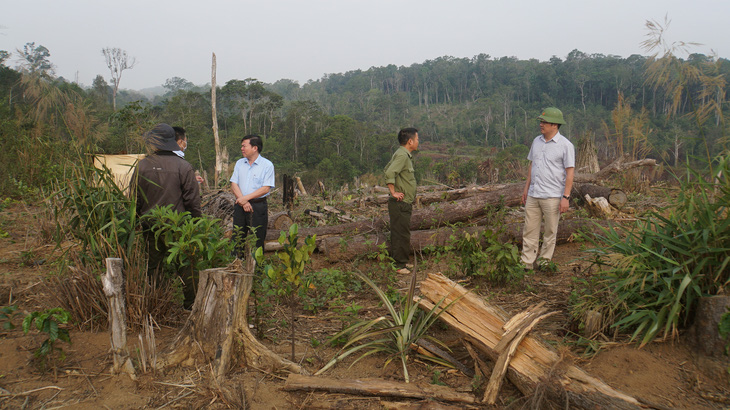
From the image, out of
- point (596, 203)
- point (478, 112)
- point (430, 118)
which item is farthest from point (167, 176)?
point (430, 118)

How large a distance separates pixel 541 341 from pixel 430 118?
69.9 meters

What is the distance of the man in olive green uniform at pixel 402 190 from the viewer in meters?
5.20

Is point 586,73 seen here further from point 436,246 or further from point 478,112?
point 436,246

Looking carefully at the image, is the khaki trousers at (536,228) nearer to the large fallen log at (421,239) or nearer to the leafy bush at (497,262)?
the leafy bush at (497,262)

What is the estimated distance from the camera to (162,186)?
11.6ft

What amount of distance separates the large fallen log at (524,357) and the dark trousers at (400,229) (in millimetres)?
2279

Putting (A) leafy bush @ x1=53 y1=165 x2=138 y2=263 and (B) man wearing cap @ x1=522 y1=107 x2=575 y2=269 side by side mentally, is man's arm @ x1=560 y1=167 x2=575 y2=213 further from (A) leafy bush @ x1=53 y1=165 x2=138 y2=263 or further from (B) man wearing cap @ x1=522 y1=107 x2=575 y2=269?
(A) leafy bush @ x1=53 y1=165 x2=138 y2=263

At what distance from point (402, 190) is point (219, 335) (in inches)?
121

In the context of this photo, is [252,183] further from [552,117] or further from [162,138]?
[552,117]

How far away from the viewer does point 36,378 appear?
2.61 metres

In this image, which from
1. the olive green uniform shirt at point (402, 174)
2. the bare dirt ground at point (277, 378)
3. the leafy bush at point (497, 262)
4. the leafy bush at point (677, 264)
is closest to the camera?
the bare dirt ground at point (277, 378)

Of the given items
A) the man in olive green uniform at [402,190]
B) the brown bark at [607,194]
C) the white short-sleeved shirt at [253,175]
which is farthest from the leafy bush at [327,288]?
the brown bark at [607,194]

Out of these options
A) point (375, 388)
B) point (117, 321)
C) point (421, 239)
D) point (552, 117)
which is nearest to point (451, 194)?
point (421, 239)

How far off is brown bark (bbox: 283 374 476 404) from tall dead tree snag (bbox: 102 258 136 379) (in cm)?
95
